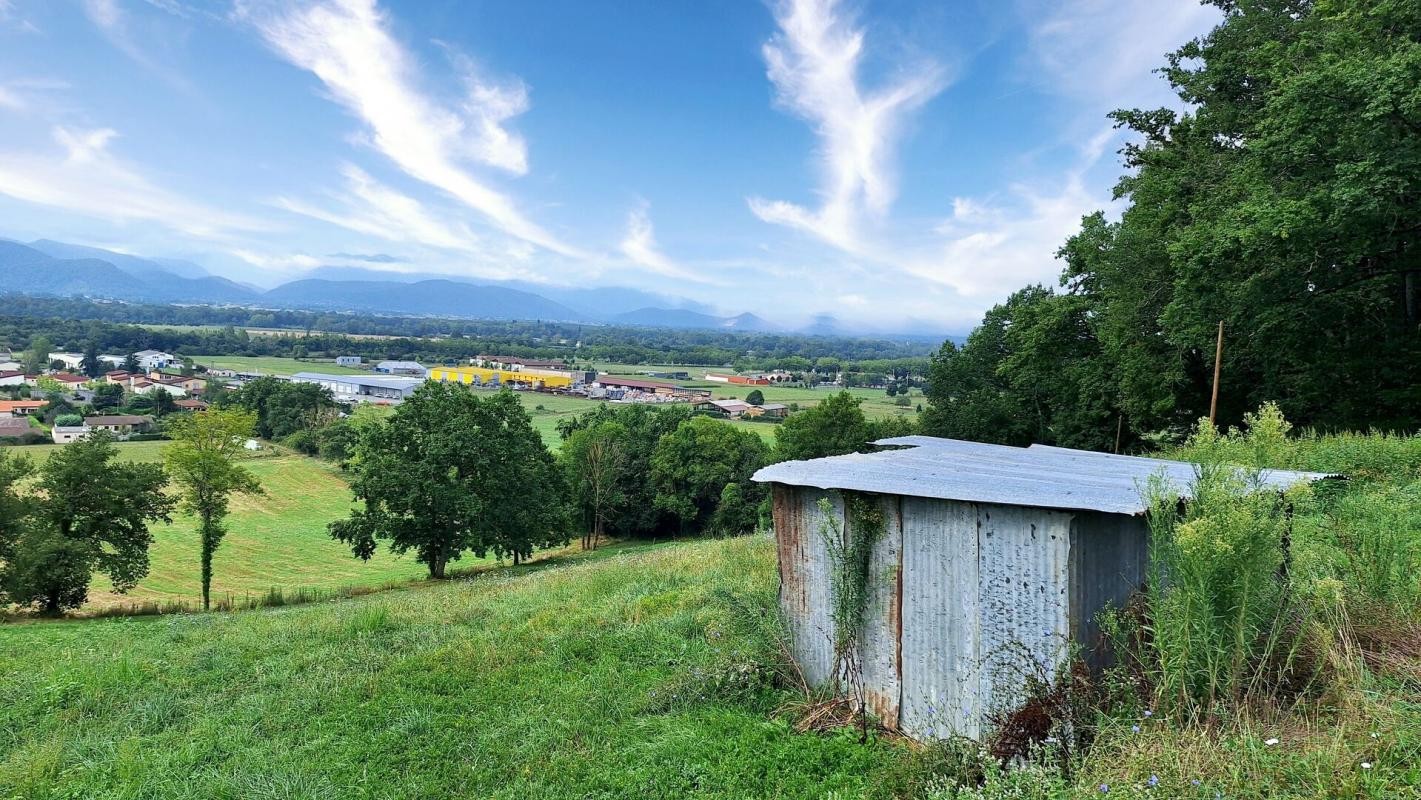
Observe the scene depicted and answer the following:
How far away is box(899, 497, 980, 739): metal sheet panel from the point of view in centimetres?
477

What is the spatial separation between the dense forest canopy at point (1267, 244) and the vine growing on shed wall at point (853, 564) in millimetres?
13587

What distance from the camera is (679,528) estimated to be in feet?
150

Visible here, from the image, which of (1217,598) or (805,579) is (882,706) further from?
(1217,598)

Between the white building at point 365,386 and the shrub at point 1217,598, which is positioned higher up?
the shrub at point 1217,598

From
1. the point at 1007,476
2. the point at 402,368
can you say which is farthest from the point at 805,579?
the point at 402,368

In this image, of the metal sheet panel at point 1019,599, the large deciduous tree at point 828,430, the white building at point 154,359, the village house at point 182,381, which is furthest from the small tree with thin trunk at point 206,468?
the white building at point 154,359

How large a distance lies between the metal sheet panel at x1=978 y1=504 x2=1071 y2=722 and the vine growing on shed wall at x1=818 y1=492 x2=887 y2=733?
910 mm

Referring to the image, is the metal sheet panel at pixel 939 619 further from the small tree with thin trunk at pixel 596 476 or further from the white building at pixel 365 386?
the white building at pixel 365 386

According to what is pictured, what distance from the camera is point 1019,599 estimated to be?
14.8ft

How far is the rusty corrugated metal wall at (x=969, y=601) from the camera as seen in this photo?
173 inches

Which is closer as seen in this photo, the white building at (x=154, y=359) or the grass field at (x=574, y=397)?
the grass field at (x=574, y=397)

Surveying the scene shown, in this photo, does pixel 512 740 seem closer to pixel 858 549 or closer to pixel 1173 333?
pixel 858 549

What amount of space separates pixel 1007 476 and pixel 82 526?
2725 centimetres

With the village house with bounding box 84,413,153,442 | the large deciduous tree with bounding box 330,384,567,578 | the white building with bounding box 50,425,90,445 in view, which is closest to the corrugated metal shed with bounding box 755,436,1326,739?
the large deciduous tree with bounding box 330,384,567,578
